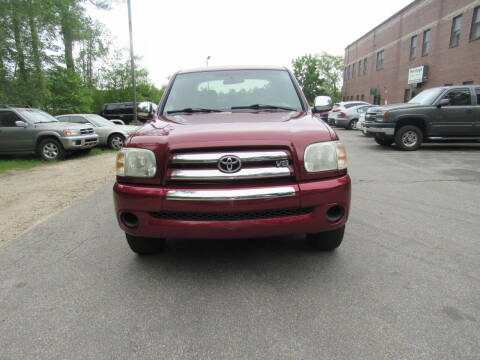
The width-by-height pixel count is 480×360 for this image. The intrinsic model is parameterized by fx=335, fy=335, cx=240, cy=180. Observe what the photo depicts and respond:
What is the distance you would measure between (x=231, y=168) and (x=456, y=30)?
24.2m

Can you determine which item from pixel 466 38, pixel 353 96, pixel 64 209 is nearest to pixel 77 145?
pixel 64 209

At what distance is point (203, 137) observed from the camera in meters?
2.53

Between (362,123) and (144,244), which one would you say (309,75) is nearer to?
(362,123)

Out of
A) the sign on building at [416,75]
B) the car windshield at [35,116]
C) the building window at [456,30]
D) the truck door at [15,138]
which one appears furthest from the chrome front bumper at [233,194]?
the sign on building at [416,75]

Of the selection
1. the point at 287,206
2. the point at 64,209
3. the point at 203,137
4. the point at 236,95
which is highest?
the point at 236,95

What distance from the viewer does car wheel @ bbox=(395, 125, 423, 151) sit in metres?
10.2

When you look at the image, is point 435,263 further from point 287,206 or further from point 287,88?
point 287,88

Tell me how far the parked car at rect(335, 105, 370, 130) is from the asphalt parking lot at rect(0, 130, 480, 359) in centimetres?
1581

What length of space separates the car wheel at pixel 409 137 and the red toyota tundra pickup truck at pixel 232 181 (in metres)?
8.59

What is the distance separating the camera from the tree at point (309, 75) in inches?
2532

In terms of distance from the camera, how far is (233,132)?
255cm

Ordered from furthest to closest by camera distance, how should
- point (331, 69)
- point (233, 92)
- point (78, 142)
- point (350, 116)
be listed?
point (331, 69), point (350, 116), point (78, 142), point (233, 92)

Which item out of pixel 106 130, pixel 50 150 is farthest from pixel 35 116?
pixel 106 130

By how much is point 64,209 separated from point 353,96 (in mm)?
41447
